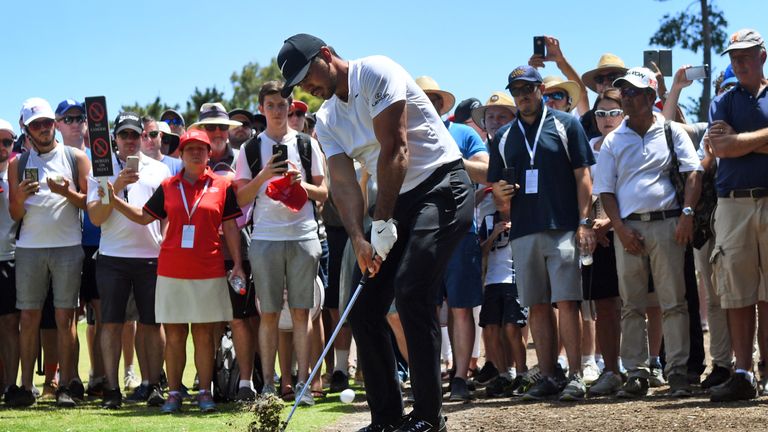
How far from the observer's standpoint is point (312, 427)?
294 inches

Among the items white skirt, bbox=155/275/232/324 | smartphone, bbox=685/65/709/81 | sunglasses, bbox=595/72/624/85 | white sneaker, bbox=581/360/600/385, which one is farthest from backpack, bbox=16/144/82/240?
smartphone, bbox=685/65/709/81

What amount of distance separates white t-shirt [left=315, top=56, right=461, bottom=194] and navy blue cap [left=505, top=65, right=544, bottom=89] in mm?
2734

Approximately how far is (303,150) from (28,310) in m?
3.06

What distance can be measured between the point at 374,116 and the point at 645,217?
11.5 ft

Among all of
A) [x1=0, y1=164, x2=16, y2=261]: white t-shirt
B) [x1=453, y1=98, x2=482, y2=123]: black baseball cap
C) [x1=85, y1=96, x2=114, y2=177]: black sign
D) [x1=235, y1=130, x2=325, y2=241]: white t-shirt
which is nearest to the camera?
[x1=235, y1=130, x2=325, y2=241]: white t-shirt

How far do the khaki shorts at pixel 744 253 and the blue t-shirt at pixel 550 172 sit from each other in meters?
1.28

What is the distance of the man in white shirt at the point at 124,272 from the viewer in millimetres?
10195

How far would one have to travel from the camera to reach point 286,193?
32.0 feet

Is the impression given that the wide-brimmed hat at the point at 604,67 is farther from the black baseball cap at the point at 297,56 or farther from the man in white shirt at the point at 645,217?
the black baseball cap at the point at 297,56

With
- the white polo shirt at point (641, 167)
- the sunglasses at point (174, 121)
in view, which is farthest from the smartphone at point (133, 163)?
the white polo shirt at point (641, 167)

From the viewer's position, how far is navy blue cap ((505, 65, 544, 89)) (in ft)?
30.7

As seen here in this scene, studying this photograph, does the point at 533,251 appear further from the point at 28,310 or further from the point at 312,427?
the point at 28,310

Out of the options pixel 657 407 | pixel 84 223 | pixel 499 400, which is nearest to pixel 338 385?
pixel 499 400

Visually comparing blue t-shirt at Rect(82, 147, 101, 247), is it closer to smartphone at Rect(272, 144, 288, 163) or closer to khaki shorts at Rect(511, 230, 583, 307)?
smartphone at Rect(272, 144, 288, 163)
